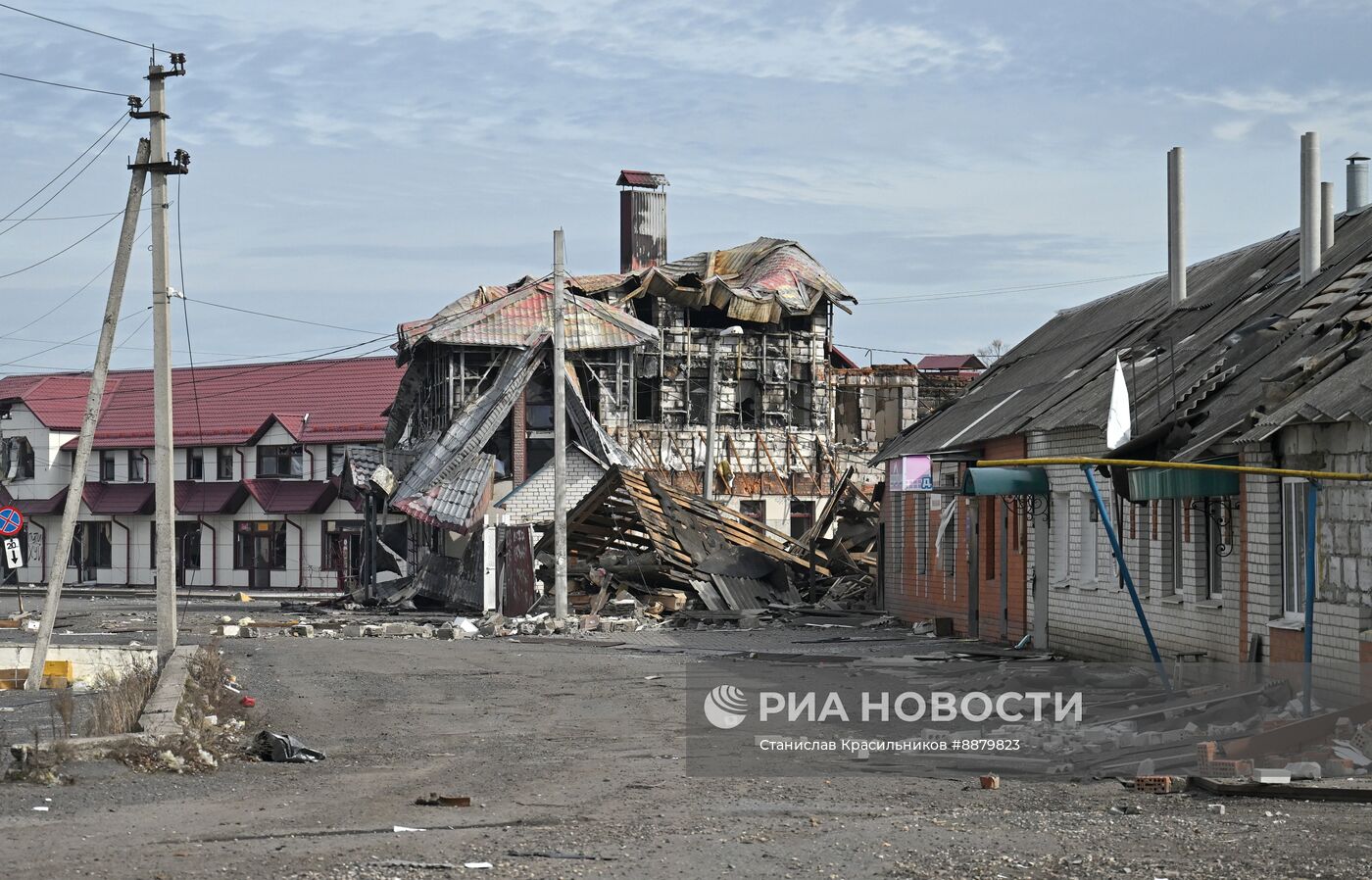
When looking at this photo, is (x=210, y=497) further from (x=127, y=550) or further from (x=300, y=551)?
(x=127, y=550)

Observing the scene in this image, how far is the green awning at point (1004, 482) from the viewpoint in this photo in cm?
2339

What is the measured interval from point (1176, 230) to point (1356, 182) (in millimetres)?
2738

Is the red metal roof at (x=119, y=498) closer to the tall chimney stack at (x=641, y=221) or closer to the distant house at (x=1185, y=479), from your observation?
the tall chimney stack at (x=641, y=221)

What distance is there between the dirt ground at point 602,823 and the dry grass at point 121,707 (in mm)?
1502

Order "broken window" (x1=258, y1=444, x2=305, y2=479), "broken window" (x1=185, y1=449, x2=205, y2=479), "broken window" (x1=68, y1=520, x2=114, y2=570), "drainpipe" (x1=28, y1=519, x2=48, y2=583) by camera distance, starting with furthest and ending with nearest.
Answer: "drainpipe" (x1=28, y1=519, x2=48, y2=583) < "broken window" (x1=68, y1=520, x2=114, y2=570) < "broken window" (x1=185, y1=449, x2=205, y2=479) < "broken window" (x1=258, y1=444, x2=305, y2=479)

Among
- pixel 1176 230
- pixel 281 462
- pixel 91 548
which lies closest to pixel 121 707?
pixel 1176 230

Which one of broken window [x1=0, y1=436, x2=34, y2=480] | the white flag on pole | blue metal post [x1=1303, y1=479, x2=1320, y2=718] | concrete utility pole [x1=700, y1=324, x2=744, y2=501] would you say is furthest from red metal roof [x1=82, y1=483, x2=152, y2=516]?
blue metal post [x1=1303, y1=479, x2=1320, y2=718]

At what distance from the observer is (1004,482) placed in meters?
23.7

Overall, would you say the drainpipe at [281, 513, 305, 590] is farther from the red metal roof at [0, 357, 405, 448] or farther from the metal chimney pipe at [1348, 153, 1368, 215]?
the metal chimney pipe at [1348, 153, 1368, 215]

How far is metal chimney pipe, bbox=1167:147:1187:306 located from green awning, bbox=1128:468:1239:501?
9.00 m

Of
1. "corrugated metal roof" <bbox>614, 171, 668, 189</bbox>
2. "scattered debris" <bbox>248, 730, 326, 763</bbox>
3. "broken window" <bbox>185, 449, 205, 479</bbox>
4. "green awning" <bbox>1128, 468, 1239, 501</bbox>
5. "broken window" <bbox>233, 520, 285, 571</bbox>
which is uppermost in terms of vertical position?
"corrugated metal roof" <bbox>614, 171, 668, 189</bbox>

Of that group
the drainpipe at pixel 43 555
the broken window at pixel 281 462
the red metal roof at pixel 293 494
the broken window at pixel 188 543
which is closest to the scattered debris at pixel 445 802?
the red metal roof at pixel 293 494

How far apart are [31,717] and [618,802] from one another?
8164 mm

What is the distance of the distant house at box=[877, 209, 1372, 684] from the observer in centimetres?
1532
